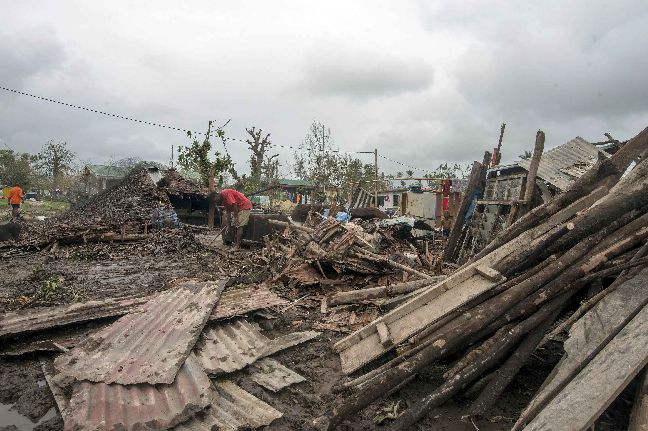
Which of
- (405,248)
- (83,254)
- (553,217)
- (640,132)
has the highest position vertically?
(640,132)

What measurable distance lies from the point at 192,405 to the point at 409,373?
170 centimetres

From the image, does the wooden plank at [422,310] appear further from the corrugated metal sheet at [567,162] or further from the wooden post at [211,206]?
the wooden post at [211,206]

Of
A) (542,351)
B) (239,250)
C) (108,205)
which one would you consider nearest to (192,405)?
(542,351)

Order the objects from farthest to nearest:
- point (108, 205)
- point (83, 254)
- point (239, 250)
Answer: point (108, 205) < point (239, 250) < point (83, 254)

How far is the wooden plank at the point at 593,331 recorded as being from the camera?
101 inches

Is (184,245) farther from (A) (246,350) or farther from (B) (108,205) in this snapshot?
(A) (246,350)

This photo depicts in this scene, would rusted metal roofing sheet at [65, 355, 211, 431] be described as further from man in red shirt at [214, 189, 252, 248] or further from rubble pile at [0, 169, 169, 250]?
rubble pile at [0, 169, 169, 250]

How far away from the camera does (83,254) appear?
10.8 meters

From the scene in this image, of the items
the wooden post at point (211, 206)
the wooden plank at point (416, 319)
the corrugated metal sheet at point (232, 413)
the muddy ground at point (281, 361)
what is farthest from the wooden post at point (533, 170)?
the wooden post at point (211, 206)

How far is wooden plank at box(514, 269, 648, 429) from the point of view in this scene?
101 inches

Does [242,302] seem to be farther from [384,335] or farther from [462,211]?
[462,211]

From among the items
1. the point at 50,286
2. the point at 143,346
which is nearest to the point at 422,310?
the point at 143,346

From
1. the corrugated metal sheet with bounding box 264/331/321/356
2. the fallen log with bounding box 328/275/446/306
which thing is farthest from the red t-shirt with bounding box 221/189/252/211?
the corrugated metal sheet with bounding box 264/331/321/356

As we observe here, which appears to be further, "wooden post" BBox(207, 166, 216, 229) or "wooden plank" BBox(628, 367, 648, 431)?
"wooden post" BBox(207, 166, 216, 229)
